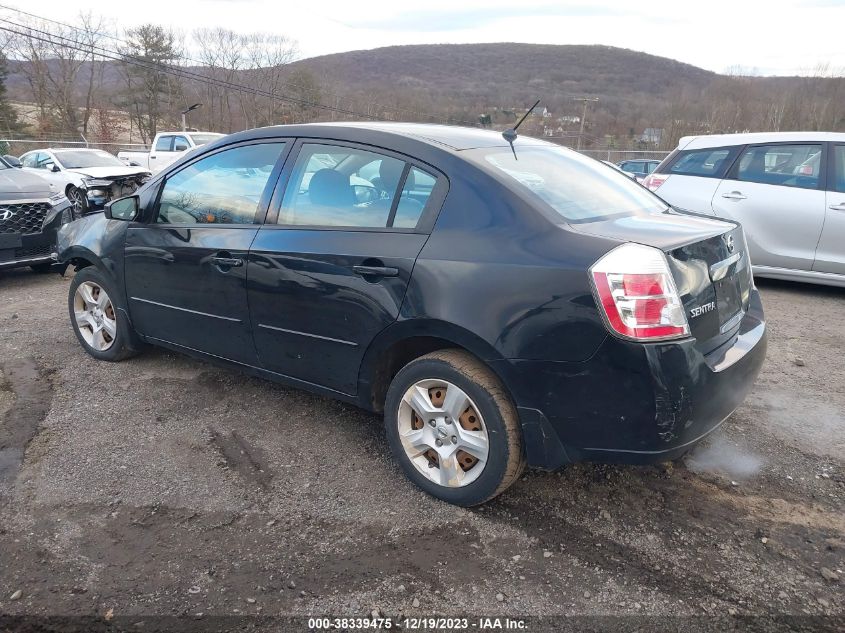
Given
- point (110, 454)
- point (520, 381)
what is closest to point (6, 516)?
point (110, 454)

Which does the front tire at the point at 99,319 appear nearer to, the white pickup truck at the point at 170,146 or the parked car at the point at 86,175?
the parked car at the point at 86,175

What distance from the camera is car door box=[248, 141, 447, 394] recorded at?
9.26 ft

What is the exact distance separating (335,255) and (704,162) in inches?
226

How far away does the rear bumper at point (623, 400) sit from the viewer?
7.54 feet

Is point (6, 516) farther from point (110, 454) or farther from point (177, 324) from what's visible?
point (177, 324)

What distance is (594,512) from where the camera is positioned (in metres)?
2.77

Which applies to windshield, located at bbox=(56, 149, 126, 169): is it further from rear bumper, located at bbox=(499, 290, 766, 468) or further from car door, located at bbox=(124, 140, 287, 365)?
rear bumper, located at bbox=(499, 290, 766, 468)

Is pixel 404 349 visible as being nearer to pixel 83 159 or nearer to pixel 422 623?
pixel 422 623

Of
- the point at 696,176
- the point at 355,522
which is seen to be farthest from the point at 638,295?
the point at 696,176

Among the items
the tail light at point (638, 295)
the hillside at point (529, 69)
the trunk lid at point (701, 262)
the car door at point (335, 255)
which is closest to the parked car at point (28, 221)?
the car door at point (335, 255)

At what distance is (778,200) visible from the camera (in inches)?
255

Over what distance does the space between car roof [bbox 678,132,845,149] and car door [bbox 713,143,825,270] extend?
7 centimetres

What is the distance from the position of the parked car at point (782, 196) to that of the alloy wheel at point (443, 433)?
15.3ft

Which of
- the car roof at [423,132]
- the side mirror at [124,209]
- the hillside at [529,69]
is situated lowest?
the side mirror at [124,209]
